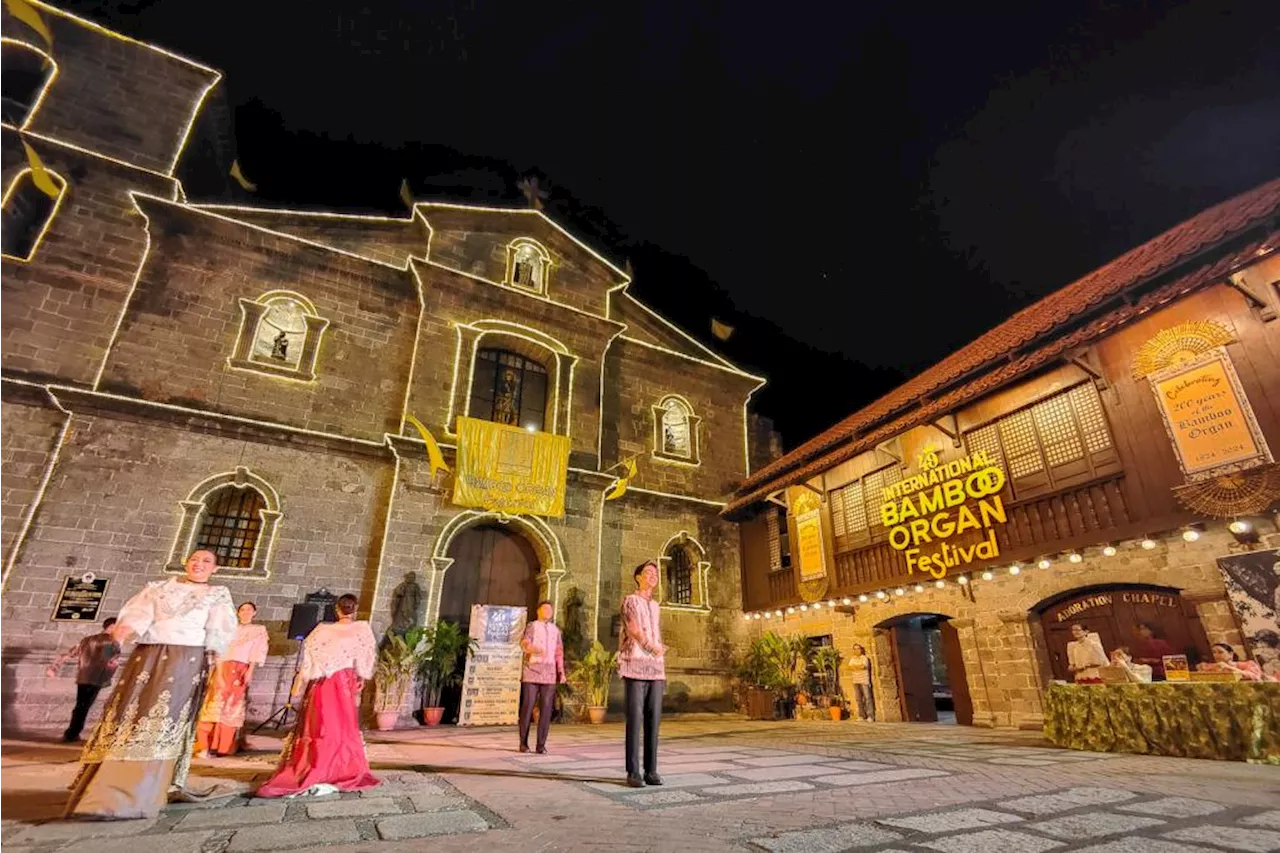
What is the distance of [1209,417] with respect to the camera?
747cm

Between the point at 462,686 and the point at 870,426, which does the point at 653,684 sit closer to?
the point at 462,686

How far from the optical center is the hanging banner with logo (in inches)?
281

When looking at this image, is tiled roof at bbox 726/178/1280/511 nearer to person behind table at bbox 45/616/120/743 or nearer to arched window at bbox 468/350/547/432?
arched window at bbox 468/350/547/432

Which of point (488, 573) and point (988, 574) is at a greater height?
point (488, 573)

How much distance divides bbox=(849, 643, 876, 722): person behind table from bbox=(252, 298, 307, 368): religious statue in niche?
522 inches

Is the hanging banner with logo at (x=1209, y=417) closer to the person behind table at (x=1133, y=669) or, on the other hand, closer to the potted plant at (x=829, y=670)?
the person behind table at (x=1133, y=669)

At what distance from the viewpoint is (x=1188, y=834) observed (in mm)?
2893

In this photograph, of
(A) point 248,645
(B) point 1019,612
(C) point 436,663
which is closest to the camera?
(A) point 248,645

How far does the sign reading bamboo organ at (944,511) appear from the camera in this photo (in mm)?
9891

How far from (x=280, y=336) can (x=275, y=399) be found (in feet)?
5.31

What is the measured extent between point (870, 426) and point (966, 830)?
33.7ft

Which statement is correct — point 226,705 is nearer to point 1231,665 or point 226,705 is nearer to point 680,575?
point 680,575

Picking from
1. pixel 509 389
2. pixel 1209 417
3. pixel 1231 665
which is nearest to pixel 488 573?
pixel 509 389

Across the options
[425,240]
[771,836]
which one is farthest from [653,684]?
[425,240]
